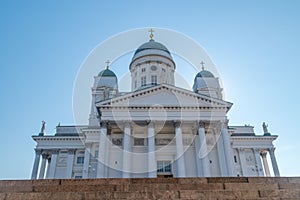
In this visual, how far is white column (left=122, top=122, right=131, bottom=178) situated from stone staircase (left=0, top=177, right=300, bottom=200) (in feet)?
48.2

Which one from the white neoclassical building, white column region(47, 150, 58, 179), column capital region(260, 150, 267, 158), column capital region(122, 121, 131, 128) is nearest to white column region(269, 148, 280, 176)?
column capital region(260, 150, 267, 158)

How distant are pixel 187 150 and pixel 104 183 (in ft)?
60.7

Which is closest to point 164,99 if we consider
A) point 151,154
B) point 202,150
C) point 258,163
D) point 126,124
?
point 126,124

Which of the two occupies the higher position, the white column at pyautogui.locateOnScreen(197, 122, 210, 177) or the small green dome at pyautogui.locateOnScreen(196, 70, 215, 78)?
the small green dome at pyautogui.locateOnScreen(196, 70, 215, 78)

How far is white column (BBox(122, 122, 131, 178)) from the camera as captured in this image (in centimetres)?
2121

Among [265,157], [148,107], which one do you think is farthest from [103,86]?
[265,157]

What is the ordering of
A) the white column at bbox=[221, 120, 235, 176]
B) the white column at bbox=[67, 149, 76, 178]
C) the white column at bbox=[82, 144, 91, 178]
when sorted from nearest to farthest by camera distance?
the white column at bbox=[221, 120, 235, 176] < the white column at bbox=[82, 144, 91, 178] < the white column at bbox=[67, 149, 76, 178]

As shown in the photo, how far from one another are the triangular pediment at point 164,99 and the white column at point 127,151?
7.04ft

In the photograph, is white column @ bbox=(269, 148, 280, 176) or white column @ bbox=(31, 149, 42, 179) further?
white column @ bbox=(269, 148, 280, 176)

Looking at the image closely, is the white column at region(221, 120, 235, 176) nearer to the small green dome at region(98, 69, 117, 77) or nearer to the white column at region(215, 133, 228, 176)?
the white column at region(215, 133, 228, 176)

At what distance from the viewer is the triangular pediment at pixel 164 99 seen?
23.4m

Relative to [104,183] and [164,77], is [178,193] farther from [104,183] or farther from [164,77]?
[164,77]

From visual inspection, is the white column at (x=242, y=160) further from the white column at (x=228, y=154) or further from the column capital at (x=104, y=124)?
the column capital at (x=104, y=124)

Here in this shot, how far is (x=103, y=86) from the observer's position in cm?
3528
